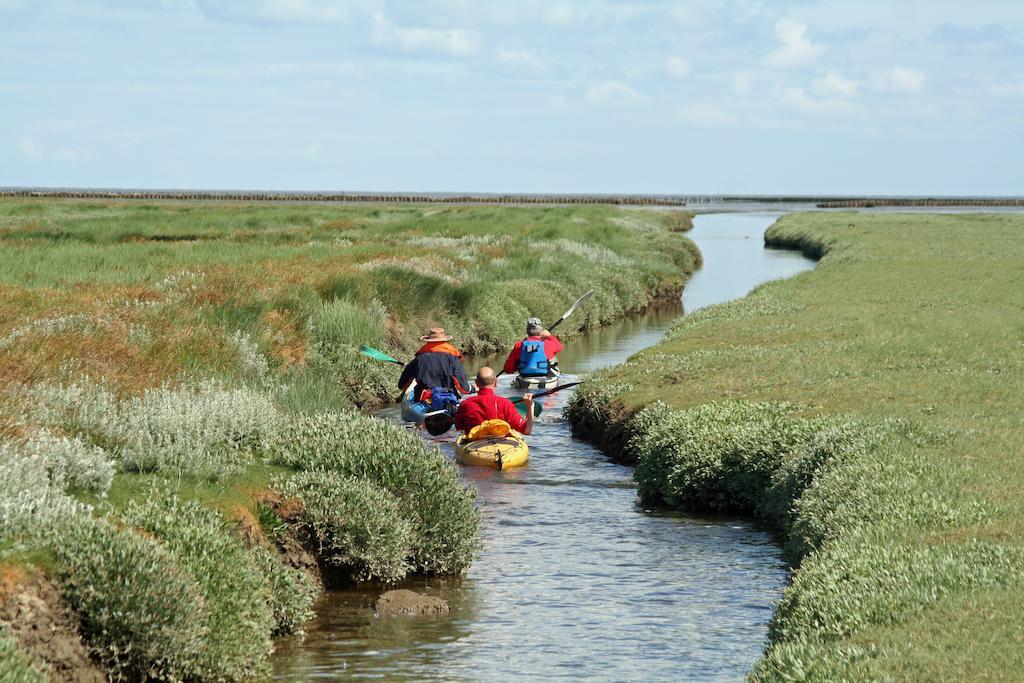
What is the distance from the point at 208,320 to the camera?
23.1 metres

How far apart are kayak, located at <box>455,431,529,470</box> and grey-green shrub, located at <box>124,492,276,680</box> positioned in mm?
7875

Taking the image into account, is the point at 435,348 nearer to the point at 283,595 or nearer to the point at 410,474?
the point at 410,474

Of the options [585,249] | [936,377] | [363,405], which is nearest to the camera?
[936,377]

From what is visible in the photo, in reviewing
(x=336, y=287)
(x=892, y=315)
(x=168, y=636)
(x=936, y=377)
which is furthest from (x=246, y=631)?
(x=892, y=315)

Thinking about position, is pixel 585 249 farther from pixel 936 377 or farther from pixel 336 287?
pixel 936 377

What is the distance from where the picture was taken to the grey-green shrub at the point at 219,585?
10094mm

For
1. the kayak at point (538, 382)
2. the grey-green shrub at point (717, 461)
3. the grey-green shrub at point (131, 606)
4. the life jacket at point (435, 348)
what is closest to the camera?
the grey-green shrub at point (131, 606)

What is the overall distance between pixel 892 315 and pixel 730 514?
14879 millimetres

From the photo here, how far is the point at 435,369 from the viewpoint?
23.2 meters

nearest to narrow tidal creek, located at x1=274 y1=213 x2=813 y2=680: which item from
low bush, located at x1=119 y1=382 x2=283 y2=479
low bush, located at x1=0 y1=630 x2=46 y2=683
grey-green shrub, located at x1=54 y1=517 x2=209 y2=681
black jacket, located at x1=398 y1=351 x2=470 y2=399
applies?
grey-green shrub, located at x1=54 y1=517 x2=209 y2=681

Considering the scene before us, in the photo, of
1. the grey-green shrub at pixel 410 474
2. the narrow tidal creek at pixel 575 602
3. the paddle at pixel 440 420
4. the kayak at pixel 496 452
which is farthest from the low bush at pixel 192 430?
the paddle at pixel 440 420

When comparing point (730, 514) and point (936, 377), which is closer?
point (730, 514)

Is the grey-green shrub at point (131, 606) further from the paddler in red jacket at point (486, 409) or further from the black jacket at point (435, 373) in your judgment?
Answer: the black jacket at point (435, 373)

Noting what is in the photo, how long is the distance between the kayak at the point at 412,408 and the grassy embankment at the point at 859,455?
2967 mm
